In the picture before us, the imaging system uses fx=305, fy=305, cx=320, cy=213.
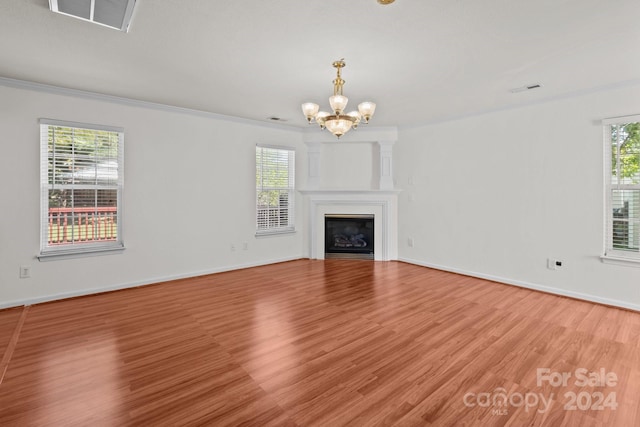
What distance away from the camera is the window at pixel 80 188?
376cm

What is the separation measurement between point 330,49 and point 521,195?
3.45 metres

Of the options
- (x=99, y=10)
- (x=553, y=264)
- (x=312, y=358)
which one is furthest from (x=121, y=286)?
(x=553, y=264)

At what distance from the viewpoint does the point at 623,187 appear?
139 inches

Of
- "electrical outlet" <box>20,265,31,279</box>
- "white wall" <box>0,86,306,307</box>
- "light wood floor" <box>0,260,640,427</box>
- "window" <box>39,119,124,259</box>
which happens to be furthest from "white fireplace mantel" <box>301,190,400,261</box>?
"electrical outlet" <box>20,265,31,279</box>

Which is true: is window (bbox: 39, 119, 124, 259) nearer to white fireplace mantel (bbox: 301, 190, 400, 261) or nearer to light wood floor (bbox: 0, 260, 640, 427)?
light wood floor (bbox: 0, 260, 640, 427)

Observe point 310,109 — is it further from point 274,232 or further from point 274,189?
point 274,232

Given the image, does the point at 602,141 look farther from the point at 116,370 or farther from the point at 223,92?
the point at 116,370

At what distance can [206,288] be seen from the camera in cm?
432

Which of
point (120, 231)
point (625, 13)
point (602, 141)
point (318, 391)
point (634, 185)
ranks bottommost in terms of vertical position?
point (318, 391)

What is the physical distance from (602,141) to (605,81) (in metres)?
0.68

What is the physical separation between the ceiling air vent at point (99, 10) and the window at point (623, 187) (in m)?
4.97

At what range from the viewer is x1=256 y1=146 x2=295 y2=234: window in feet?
18.7

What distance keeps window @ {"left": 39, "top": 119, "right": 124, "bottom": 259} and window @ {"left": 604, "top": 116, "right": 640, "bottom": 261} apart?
246 inches

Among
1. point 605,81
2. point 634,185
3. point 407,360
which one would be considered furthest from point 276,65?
point 634,185
